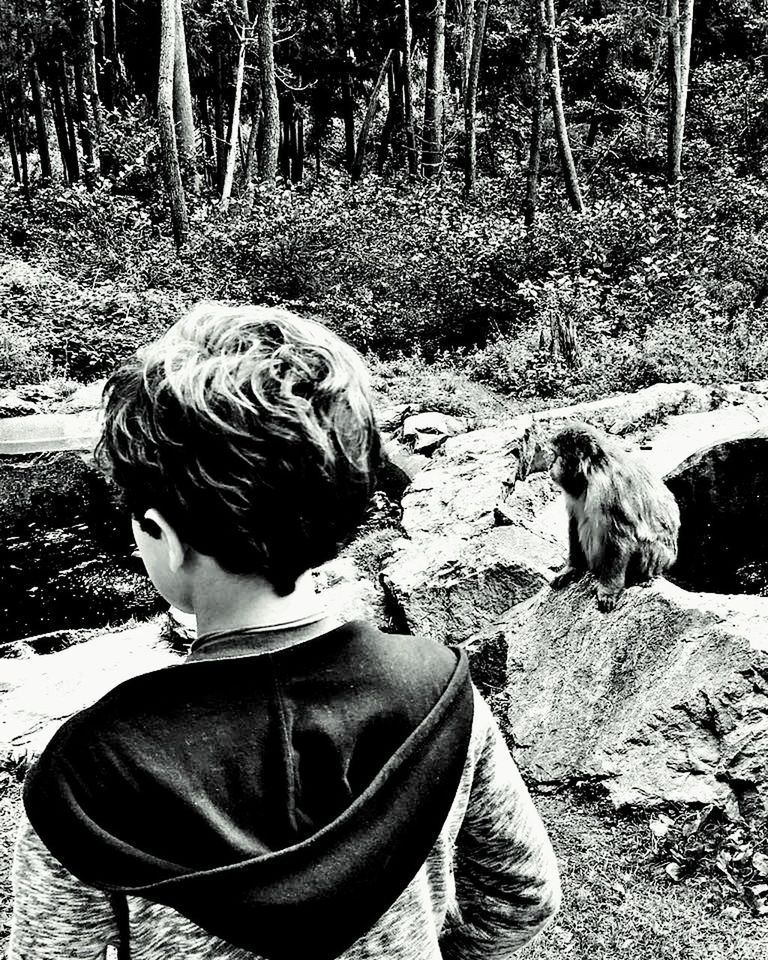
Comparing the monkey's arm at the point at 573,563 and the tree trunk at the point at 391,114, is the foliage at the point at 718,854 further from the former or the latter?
the tree trunk at the point at 391,114

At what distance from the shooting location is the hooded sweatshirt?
0.98m

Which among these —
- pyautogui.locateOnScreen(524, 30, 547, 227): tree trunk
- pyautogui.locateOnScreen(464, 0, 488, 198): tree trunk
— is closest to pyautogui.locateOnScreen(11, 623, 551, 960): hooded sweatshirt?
pyautogui.locateOnScreen(524, 30, 547, 227): tree trunk

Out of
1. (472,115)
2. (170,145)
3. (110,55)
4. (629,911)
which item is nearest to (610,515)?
(629,911)

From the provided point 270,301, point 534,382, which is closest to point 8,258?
point 270,301

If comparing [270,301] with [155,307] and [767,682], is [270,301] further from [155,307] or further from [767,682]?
[767,682]

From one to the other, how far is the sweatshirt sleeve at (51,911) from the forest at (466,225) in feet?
31.9

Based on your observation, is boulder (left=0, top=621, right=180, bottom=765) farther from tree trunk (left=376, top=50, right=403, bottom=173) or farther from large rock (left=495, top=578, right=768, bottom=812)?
tree trunk (left=376, top=50, right=403, bottom=173)

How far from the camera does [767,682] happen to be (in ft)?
12.8

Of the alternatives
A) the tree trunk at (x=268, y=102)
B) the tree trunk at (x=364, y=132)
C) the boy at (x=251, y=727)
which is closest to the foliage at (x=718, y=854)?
the boy at (x=251, y=727)

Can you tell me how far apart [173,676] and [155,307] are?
→ 1339 centimetres

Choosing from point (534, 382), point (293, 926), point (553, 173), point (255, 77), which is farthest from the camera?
point (255, 77)

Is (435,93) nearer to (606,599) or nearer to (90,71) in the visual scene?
(90,71)

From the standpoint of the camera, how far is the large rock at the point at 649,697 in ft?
12.8

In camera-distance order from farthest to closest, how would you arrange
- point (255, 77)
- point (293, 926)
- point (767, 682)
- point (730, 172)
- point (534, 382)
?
1. point (255, 77)
2. point (730, 172)
3. point (534, 382)
4. point (767, 682)
5. point (293, 926)
